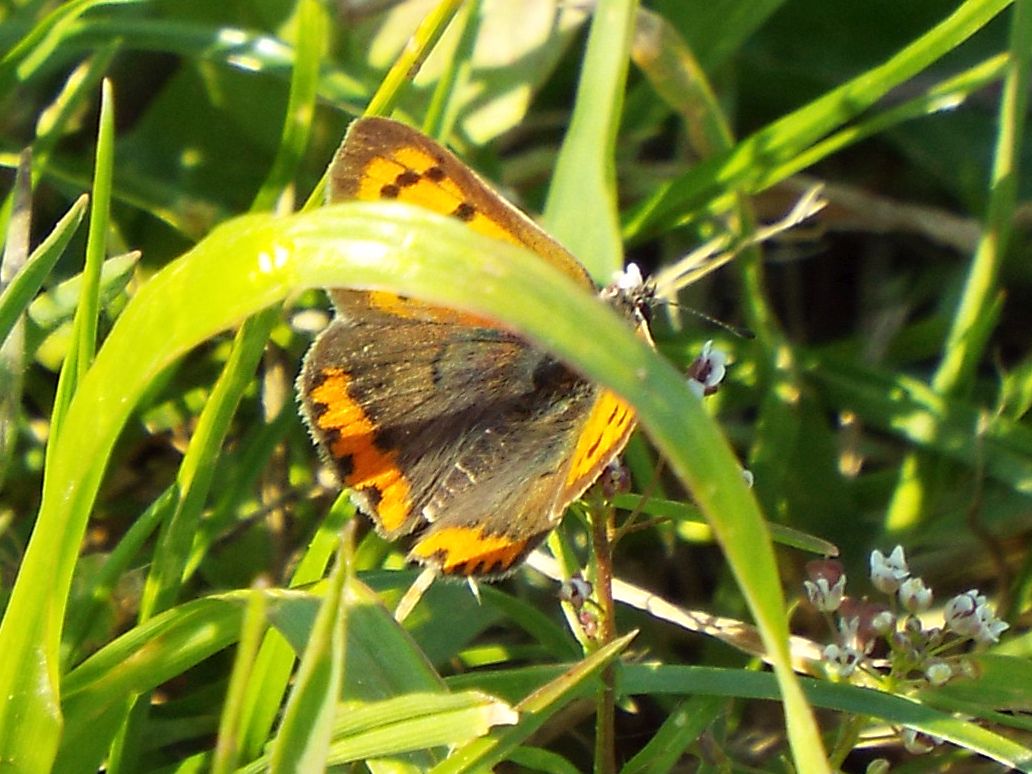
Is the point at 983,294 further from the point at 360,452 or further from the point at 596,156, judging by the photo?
the point at 360,452

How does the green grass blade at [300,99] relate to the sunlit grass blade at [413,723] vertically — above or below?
above

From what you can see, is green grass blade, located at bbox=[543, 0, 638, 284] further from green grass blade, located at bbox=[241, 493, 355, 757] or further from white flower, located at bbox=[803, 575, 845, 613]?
green grass blade, located at bbox=[241, 493, 355, 757]

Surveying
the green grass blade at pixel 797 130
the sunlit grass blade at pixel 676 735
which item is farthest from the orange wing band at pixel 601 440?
the green grass blade at pixel 797 130

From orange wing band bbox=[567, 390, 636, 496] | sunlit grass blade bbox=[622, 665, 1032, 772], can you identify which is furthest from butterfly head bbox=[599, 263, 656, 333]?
sunlit grass blade bbox=[622, 665, 1032, 772]

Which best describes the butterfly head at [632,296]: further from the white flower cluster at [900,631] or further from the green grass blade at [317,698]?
the green grass blade at [317,698]

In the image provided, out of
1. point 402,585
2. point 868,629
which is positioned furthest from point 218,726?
point 868,629

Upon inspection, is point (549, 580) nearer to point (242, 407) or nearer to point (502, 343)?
point (502, 343)
